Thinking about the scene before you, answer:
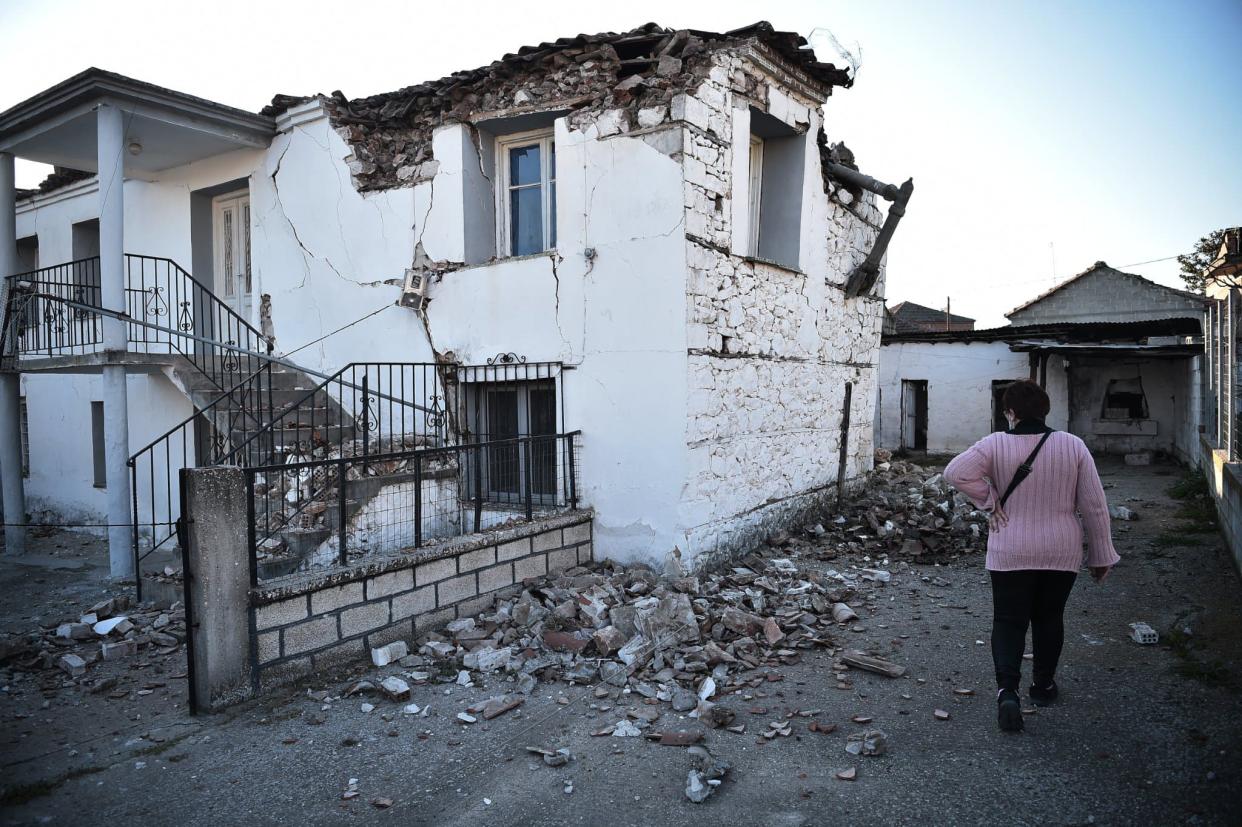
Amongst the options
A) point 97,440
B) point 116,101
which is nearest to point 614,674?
point 116,101

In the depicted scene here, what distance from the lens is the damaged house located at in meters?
6.65

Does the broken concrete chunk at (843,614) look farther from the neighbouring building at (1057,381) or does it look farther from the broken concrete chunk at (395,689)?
the neighbouring building at (1057,381)

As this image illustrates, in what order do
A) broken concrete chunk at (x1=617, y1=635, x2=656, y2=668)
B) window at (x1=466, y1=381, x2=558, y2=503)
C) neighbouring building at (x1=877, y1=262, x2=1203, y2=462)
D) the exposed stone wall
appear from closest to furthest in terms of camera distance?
1. broken concrete chunk at (x1=617, y1=635, x2=656, y2=668)
2. the exposed stone wall
3. window at (x1=466, y1=381, x2=558, y2=503)
4. neighbouring building at (x1=877, y1=262, x2=1203, y2=462)

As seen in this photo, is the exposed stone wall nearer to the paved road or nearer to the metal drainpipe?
the metal drainpipe

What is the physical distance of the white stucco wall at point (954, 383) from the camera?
16.6 meters

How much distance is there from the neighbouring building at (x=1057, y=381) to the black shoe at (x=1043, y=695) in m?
12.4

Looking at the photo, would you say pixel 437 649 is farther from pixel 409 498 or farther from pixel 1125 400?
pixel 1125 400

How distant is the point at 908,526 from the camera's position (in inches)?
327

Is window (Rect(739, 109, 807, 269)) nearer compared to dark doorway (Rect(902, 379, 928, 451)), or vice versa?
window (Rect(739, 109, 807, 269))

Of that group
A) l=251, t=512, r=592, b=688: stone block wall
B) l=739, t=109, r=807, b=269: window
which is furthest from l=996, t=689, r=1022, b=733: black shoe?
l=739, t=109, r=807, b=269: window

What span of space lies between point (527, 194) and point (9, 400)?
7.40 meters

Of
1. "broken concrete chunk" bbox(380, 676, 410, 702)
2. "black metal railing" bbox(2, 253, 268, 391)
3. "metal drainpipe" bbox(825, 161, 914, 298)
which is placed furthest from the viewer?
"black metal railing" bbox(2, 253, 268, 391)

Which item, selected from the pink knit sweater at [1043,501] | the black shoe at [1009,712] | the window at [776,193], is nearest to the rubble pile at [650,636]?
the black shoe at [1009,712]

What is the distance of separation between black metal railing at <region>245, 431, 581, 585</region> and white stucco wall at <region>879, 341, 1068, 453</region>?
12.6 metres
